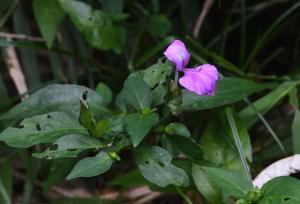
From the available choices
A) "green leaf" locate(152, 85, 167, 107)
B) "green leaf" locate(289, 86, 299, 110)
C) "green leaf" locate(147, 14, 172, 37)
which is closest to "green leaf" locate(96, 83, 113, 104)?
"green leaf" locate(152, 85, 167, 107)

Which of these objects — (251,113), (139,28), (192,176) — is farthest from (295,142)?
(139,28)

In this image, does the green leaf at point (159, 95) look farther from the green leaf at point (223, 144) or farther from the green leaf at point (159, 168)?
the green leaf at point (223, 144)

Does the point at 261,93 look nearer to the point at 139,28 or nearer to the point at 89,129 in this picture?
the point at 139,28

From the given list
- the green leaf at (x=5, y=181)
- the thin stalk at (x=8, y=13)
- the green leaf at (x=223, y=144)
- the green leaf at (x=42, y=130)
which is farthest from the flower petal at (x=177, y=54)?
the thin stalk at (x=8, y=13)

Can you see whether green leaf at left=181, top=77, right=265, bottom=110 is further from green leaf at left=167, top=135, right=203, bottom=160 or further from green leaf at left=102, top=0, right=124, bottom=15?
green leaf at left=102, top=0, right=124, bottom=15

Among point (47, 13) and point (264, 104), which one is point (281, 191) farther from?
point (47, 13)
